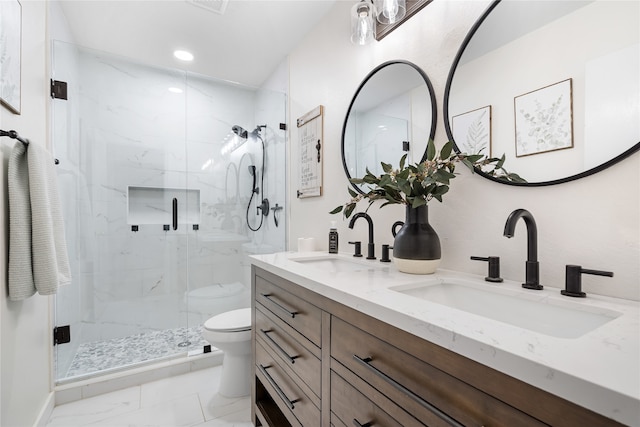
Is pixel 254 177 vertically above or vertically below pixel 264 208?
above

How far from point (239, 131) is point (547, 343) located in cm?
A: 284

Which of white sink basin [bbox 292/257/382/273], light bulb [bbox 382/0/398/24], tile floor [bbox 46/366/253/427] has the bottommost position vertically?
tile floor [bbox 46/366/253/427]

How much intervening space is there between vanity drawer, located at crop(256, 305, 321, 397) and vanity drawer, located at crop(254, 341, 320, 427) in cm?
5

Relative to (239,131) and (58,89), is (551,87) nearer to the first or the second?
→ (239,131)

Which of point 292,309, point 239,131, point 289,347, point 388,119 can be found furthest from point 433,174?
point 239,131

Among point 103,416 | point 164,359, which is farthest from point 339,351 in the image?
point 164,359

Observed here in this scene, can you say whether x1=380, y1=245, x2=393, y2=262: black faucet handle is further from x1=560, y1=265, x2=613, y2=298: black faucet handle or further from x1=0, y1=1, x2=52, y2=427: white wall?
x1=0, y1=1, x2=52, y2=427: white wall

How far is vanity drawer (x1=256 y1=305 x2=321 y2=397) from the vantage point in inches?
40.3

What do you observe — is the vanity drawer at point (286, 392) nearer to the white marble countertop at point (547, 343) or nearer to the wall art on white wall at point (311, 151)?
the white marble countertop at point (547, 343)

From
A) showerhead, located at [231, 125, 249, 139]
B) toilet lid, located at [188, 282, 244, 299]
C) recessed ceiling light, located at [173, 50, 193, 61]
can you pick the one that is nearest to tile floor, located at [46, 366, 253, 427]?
→ toilet lid, located at [188, 282, 244, 299]

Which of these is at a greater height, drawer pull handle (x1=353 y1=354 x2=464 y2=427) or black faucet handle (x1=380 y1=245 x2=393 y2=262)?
black faucet handle (x1=380 y1=245 x2=393 y2=262)

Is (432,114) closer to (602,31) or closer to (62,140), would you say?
(602,31)

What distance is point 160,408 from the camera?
178cm

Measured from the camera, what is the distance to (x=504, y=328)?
22.2 inches
